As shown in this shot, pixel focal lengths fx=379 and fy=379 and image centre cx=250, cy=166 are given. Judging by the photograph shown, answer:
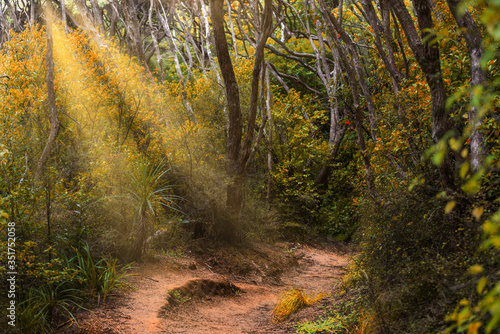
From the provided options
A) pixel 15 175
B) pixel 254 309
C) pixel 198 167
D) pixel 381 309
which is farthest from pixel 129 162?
pixel 381 309

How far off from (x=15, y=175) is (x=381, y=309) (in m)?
4.13

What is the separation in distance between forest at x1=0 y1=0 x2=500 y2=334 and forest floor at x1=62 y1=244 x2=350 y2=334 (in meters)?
0.09

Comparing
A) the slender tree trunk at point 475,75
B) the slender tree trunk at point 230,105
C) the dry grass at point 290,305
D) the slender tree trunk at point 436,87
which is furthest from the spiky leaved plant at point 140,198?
the slender tree trunk at point 475,75

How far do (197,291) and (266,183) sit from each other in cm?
750

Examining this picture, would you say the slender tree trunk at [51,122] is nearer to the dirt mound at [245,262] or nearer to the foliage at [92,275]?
the foliage at [92,275]

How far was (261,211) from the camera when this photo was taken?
10461 mm

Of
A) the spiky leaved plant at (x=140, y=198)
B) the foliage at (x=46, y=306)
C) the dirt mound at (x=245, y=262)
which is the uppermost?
the spiky leaved plant at (x=140, y=198)

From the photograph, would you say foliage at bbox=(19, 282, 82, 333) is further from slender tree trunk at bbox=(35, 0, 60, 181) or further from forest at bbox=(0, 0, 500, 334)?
slender tree trunk at bbox=(35, 0, 60, 181)

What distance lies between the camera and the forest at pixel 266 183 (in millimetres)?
3150

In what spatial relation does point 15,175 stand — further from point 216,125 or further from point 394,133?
point 216,125

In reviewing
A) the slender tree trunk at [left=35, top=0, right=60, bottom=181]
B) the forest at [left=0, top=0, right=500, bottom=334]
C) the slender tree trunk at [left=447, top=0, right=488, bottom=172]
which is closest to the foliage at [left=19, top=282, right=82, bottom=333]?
the forest at [left=0, top=0, right=500, bottom=334]

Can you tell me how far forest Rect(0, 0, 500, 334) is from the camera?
3150 mm

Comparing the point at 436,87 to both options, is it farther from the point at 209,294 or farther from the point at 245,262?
the point at 245,262

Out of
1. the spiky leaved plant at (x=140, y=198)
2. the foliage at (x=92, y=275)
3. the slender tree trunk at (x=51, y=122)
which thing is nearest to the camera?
the foliage at (x=92, y=275)
